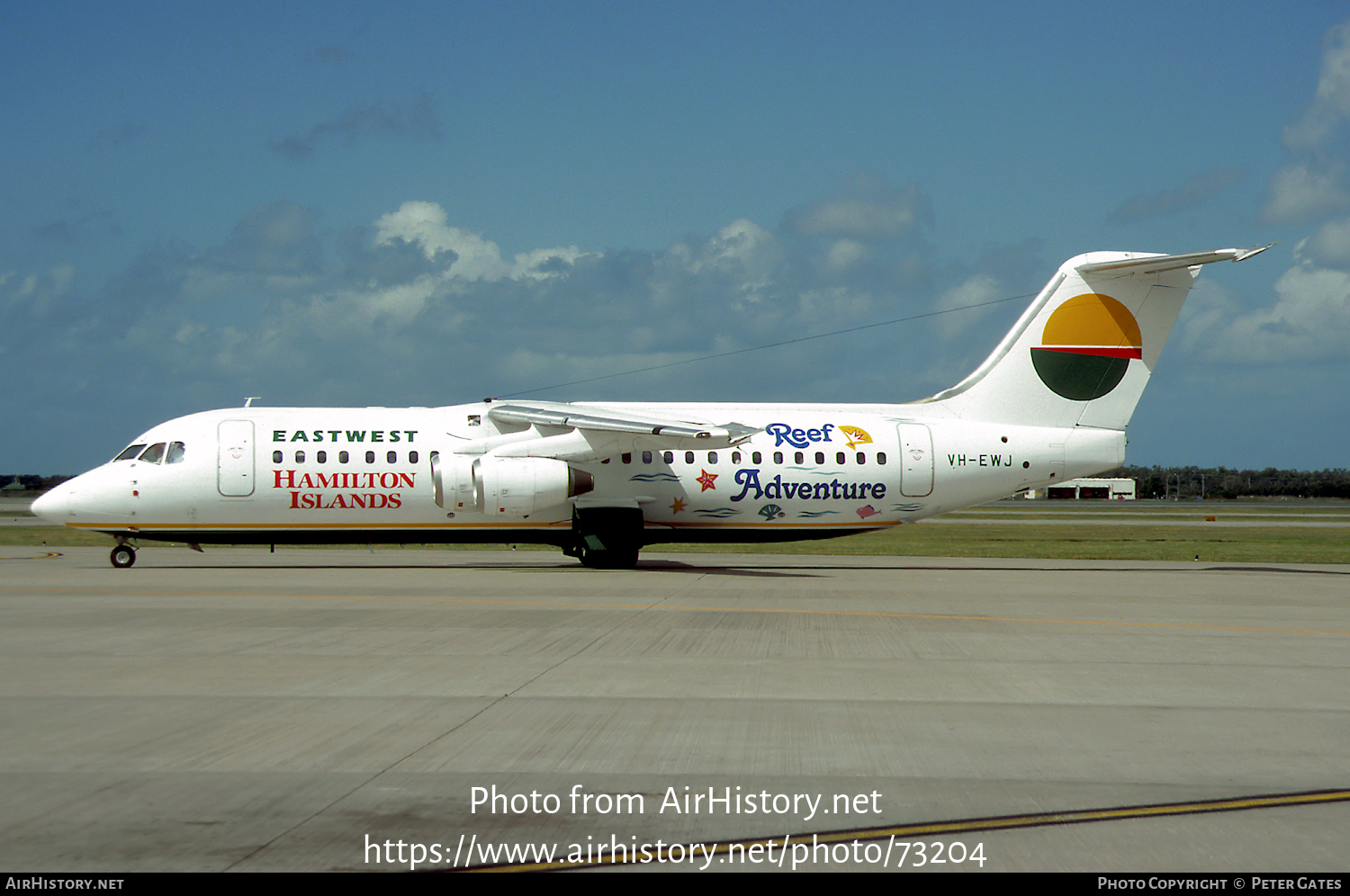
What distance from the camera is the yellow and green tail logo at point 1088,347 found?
26172 millimetres

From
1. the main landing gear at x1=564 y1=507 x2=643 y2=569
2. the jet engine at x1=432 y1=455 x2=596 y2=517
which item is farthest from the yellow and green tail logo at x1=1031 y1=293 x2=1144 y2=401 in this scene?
the jet engine at x1=432 y1=455 x2=596 y2=517

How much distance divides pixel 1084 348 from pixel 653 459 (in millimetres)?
10580

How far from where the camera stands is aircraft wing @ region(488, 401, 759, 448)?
906 inches

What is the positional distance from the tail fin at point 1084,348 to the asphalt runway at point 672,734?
985cm

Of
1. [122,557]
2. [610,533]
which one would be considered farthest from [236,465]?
[610,533]

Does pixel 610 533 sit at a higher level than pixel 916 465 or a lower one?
lower

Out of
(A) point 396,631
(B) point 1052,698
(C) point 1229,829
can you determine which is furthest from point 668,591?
(C) point 1229,829

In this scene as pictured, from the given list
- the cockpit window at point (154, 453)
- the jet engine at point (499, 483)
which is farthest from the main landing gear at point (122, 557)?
the jet engine at point (499, 483)

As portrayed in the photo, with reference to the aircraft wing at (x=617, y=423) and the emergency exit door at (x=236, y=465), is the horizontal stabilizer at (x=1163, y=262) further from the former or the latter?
the emergency exit door at (x=236, y=465)

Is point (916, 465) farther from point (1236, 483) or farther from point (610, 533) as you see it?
point (1236, 483)

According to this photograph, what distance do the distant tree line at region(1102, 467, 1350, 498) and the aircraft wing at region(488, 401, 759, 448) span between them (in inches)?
5390

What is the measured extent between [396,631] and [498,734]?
591 cm

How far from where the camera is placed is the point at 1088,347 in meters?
26.3

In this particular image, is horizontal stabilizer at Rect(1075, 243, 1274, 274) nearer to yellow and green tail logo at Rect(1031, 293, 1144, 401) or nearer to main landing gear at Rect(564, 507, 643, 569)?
yellow and green tail logo at Rect(1031, 293, 1144, 401)
